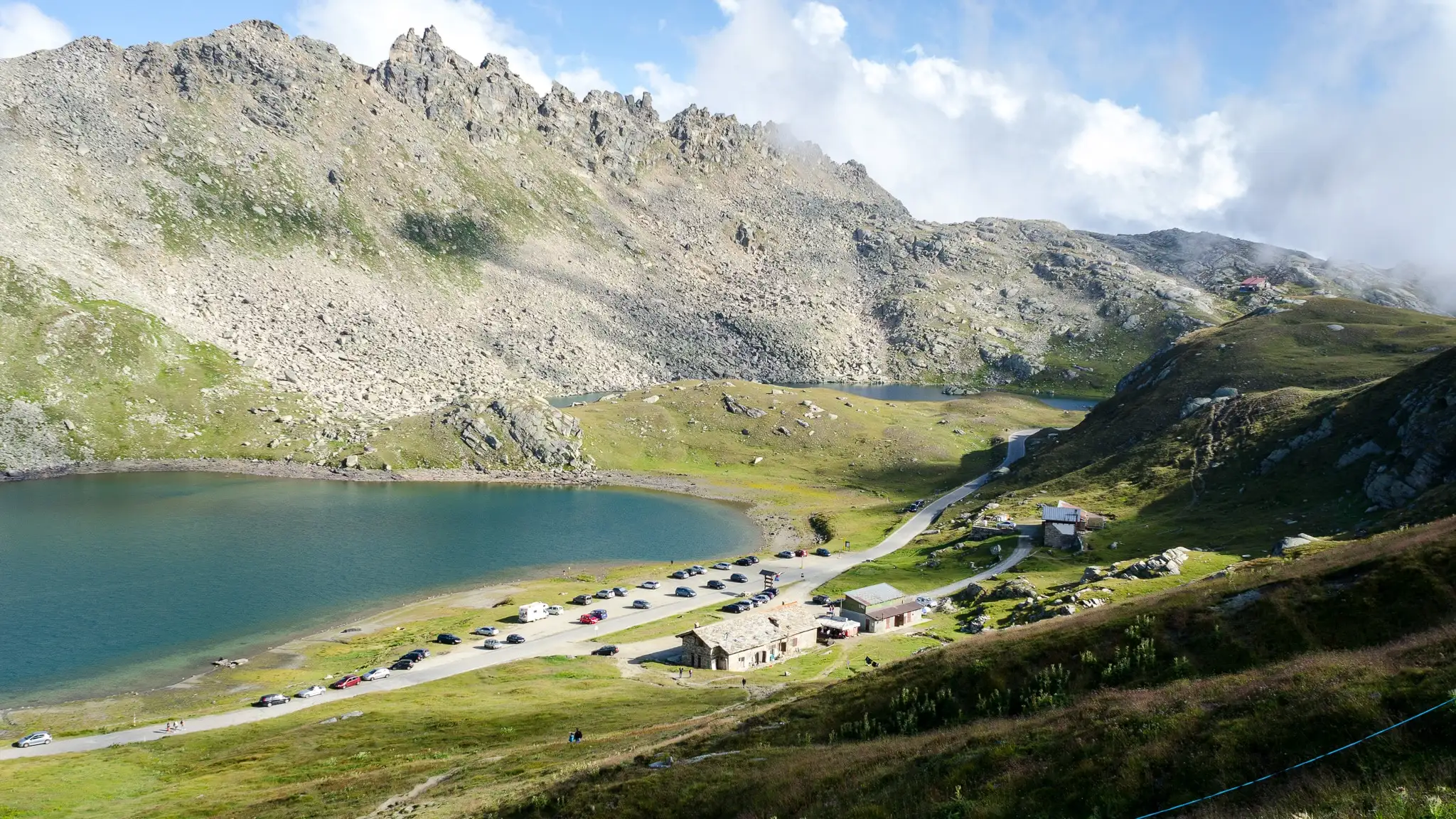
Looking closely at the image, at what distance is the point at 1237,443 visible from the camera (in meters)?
118

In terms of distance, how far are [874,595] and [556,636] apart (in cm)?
3628

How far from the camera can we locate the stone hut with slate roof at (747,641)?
80.0 m

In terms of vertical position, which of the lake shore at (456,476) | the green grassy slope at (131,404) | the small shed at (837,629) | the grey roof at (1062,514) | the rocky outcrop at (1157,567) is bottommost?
the small shed at (837,629)

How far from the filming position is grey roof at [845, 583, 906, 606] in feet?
297

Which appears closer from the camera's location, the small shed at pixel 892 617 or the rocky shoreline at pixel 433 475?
the small shed at pixel 892 617

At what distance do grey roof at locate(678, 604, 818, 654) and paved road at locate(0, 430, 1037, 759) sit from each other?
15.0 metres

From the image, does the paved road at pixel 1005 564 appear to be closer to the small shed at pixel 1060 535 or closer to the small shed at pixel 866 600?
the small shed at pixel 1060 535

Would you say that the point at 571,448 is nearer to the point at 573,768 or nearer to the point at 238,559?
the point at 238,559

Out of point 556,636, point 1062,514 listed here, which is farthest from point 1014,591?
point 556,636

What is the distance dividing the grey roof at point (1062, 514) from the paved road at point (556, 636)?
20.1 ft

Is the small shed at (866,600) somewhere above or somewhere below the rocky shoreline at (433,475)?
below

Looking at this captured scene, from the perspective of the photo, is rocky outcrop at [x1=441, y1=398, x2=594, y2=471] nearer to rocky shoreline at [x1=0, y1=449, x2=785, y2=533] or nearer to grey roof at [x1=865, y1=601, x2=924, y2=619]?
rocky shoreline at [x1=0, y1=449, x2=785, y2=533]

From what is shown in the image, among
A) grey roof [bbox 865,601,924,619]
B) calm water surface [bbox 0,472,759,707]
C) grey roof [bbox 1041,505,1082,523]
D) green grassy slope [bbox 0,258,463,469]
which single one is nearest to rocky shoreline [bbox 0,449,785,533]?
green grassy slope [bbox 0,258,463,469]

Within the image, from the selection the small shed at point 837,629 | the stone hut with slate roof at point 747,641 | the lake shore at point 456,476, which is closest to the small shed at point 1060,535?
the small shed at point 837,629
